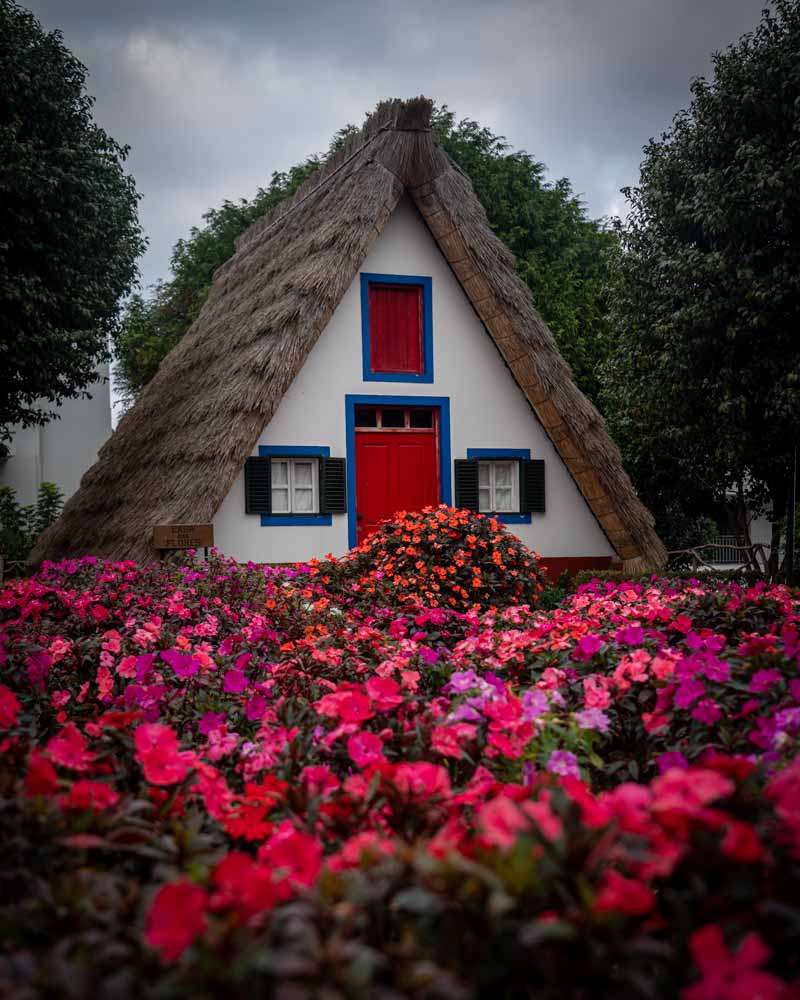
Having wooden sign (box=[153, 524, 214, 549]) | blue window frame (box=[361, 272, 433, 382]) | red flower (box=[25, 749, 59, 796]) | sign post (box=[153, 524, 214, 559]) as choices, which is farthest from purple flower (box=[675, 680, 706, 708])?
blue window frame (box=[361, 272, 433, 382])

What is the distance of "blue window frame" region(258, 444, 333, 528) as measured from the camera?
11227 mm

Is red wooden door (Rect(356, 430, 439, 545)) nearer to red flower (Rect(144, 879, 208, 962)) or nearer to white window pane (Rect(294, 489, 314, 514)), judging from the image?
white window pane (Rect(294, 489, 314, 514))

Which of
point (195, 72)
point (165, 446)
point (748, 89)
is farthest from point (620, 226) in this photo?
point (165, 446)

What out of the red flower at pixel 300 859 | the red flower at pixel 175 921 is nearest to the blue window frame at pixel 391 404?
the red flower at pixel 300 859

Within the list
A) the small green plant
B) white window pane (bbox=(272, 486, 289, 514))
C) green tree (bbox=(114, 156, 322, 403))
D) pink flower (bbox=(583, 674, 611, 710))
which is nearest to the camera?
pink flower (bbox=(583, 674, 611, 710))

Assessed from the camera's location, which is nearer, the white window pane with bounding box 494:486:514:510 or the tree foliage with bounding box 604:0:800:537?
the tree foliage with bounding box 604:0:800:537

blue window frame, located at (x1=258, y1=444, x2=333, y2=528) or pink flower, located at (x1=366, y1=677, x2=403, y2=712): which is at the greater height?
blue window frame, located at (x1=258, y1=444, x2=333, y2=528)

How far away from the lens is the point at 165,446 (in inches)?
468

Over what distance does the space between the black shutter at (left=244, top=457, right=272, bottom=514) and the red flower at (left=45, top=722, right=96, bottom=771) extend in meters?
9.18

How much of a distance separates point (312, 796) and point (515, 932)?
85 cm

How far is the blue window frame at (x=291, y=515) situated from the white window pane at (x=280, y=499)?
14 cm

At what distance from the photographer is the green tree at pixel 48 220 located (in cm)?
1152

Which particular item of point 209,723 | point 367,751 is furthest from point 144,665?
point 367,751

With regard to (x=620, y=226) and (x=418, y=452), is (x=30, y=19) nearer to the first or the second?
(x=418, y=452)
